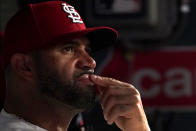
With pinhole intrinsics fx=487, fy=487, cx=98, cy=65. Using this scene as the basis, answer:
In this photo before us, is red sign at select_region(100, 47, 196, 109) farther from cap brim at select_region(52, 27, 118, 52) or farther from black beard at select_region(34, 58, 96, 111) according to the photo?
black beard at select_region(34, 58, 96, 111)

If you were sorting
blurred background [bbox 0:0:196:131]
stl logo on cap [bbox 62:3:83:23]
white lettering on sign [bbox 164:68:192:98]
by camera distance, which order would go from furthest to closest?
white lettering on sign [bbox 164:68:192:98], blurred background [bbox 0:0:196:131], stl logo on cap [bbox 62:3:83:23]

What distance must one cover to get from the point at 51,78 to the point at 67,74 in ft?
0.16

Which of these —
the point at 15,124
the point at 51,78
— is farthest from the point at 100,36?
the point at 15,124

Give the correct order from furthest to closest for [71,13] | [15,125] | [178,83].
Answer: [178,83], [71,13], [15,125]

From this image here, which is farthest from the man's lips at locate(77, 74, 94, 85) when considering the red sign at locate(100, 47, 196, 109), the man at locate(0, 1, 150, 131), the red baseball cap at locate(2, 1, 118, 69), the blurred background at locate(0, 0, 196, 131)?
the red sign at locate(100, 47, 196, 109)

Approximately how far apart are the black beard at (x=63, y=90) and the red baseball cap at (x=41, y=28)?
2.9 inches

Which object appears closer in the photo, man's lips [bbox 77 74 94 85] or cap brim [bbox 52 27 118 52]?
Result: man's lips [bbox 77 74 94 85]

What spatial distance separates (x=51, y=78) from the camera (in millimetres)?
1331

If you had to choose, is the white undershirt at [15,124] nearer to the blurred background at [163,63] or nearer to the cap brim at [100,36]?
the cap brim at [100,36]

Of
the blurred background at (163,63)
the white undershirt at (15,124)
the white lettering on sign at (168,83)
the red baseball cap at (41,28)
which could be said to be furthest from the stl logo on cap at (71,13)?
the white lettering on sign at (168,83)

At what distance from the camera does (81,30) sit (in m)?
1.33

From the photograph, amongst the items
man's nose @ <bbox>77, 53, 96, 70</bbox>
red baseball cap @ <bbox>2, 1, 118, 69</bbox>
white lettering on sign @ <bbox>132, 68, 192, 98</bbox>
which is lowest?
white lettering on sign @ <bbox>132, 68, 192, 98</bbox>

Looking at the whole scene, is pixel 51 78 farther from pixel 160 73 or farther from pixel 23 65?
pixel 160 73

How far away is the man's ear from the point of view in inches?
53.0
